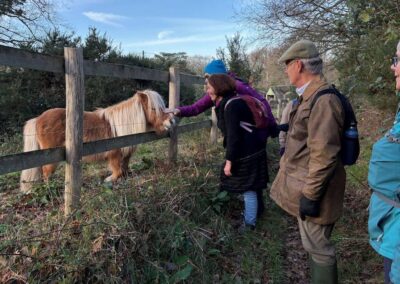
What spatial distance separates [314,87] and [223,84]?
168 centimetres

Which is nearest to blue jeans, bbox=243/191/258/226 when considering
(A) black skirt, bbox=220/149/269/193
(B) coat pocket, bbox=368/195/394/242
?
(A) black skirt, bbox=220/149/269/193

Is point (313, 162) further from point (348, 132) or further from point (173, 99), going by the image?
point (173, 99)

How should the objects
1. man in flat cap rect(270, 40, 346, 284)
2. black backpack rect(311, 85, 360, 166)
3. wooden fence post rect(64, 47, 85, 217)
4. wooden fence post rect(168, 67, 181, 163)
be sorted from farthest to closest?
wooden fence post rect(168, 67, 181, 163)
wooden fence post rect(64, 47, 85, 217)
black backpack rect(311, 85, 360, 166)
man in flat cap rect(270, 40, 346, 284)

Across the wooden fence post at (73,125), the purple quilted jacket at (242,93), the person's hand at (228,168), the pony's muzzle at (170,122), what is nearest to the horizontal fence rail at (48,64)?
the wooden fence post at (73,125)

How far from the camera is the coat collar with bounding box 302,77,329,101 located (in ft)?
8.99

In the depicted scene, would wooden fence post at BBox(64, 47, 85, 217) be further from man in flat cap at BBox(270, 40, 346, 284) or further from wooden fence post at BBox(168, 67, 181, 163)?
wooden fence post at BBox(168, 67, 181, 163)

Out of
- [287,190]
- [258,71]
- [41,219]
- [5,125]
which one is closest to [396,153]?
[287,190]

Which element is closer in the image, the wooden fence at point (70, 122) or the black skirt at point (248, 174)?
the wooden fence at point (70, 122)

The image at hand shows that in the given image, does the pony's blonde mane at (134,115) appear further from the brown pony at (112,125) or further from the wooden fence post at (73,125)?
the wooden fence post at (73,125)

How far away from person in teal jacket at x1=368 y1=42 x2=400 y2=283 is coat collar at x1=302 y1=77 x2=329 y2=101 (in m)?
0.63

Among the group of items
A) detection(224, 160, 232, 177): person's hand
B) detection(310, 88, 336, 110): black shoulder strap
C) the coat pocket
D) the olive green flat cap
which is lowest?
detection(224, 160, 232, 177): person's hand

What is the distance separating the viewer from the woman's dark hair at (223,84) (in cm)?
431

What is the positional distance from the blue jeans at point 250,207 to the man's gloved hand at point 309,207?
164 cm

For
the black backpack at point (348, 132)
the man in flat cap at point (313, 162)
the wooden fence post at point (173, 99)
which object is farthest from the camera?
the wooden fence post at point (173, 99)
